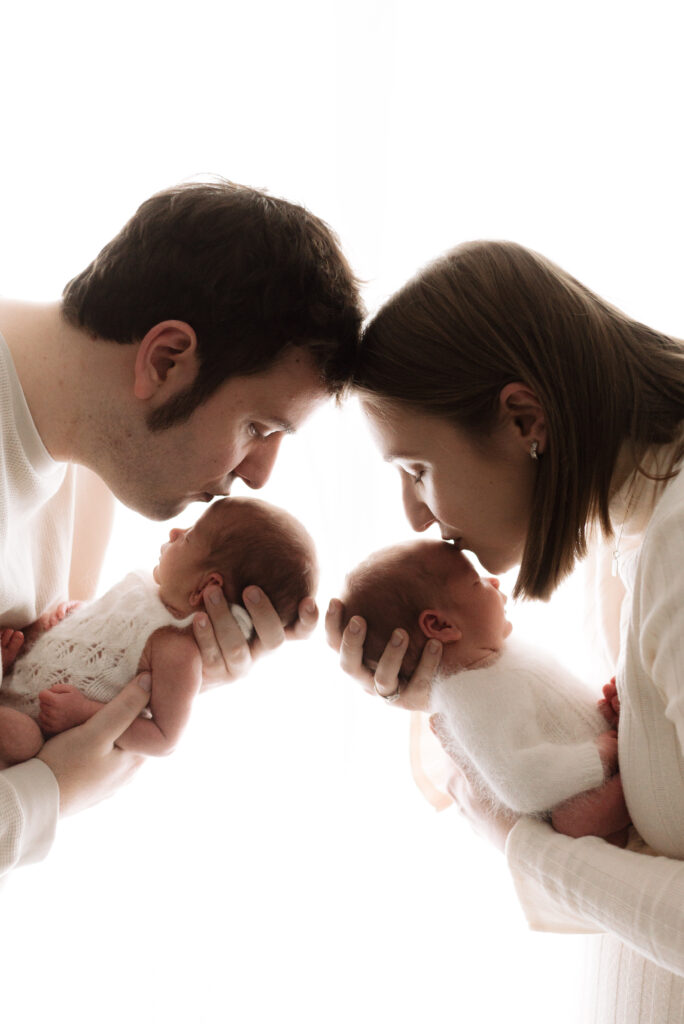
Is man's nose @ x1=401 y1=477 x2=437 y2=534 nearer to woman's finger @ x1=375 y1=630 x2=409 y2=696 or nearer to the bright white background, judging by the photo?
woman's finger @ x1=375 y1=630 x2=409 y2=696

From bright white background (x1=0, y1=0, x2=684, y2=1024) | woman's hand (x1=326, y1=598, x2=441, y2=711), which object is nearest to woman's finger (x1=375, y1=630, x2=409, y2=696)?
woman's hand (x1=326, y1=598, x2=441, y2=711)

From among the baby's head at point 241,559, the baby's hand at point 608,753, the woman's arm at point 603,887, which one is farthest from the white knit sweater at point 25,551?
the baby's hand at point 608,753

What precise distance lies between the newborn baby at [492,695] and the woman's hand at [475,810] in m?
0.02

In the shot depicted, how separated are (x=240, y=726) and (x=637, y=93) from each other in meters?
1.81

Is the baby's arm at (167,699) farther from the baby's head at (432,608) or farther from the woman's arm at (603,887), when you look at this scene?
the woman's arm at (603,887)

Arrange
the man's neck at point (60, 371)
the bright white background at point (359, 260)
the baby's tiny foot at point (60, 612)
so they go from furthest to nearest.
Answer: the bright white background at point (359, 260)
the baby's tiny foot at point (60, 612)
the man's neck at point (60, 371)

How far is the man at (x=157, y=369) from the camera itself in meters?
1.48

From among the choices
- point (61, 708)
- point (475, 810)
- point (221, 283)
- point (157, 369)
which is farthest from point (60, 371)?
point (475, 810)

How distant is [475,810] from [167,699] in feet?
1.94

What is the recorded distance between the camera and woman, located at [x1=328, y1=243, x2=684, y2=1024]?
133 cm

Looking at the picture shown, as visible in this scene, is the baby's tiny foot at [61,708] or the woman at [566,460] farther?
A: the baby's tiny foot at [61,708]

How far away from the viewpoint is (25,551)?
1.66 metres

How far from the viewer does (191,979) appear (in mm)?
2227

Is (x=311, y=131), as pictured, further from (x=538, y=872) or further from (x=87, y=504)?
(x=538, y=872)
